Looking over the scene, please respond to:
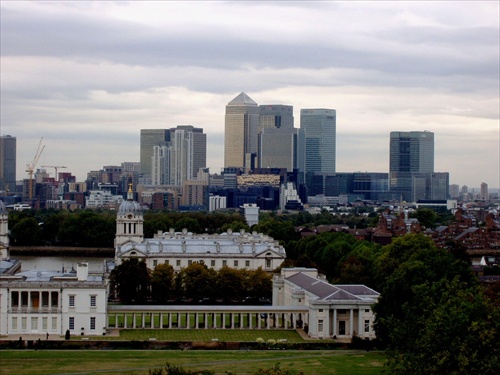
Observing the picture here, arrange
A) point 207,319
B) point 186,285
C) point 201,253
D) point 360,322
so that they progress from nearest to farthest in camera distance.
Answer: point 360,322 → point 207,319 → point 186,285 → point 201,253

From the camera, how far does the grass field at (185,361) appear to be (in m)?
58.1

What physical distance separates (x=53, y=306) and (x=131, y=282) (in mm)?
14565

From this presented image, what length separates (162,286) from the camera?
90.4 metres

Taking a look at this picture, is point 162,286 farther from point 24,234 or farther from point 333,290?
point 24,234

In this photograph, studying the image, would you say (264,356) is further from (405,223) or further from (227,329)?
(405,223)

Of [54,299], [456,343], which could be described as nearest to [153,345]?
[54,299]

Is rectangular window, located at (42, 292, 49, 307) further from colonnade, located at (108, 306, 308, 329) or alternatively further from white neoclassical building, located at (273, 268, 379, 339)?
white neoclassical building, located at (273, 268, 379, 339)

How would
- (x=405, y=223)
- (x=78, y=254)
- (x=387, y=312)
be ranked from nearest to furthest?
(x=387, y=312) → (x=78, y=254) → (x=405, y=223)

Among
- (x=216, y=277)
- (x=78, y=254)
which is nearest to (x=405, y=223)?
(x=78, y=254)

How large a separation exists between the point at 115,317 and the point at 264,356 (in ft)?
60.7

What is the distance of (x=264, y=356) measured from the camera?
63031 millimetres

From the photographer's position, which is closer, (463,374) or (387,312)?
(463,374)

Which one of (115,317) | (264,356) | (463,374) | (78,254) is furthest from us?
(78,254)

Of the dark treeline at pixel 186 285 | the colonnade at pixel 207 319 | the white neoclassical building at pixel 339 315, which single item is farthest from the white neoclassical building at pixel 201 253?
the white neoclassical building at pixel 339 315
